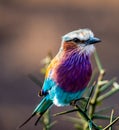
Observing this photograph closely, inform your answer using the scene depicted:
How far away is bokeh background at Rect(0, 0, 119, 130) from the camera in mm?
5195

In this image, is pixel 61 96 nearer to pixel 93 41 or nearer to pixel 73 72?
pixel 73 72

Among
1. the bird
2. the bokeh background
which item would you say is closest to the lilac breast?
the bird

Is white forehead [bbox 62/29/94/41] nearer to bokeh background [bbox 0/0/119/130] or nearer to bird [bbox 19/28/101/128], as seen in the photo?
bird [bbox 19/28/101/128]

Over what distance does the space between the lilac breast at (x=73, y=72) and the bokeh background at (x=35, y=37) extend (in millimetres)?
3483

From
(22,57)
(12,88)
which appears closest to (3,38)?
(22,57)

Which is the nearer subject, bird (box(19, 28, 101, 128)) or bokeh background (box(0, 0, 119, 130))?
bird (box(19, 28, 101, 128))

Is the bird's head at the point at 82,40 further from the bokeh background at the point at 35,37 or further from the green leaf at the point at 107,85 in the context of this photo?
the bokeh background at the point at 35,37

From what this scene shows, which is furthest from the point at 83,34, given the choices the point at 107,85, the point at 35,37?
the point at 35,37

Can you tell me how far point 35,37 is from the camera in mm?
6051

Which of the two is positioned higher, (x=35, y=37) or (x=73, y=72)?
(x=73, y=72)

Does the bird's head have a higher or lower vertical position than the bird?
higher

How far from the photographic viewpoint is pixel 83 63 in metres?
1.32

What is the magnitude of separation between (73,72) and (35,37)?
188 inches

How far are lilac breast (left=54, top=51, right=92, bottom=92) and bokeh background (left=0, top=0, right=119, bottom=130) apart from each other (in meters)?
3.48
